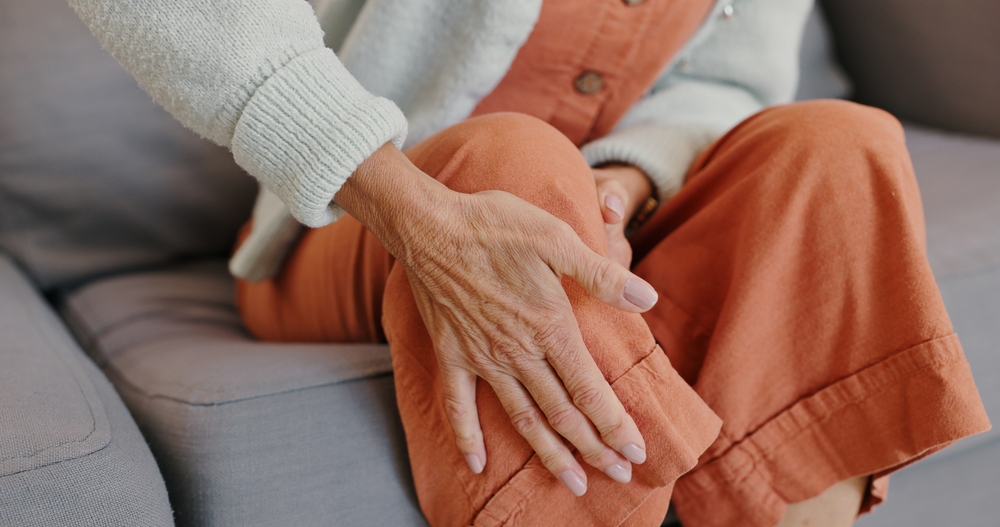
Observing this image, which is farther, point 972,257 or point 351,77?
point 972,257

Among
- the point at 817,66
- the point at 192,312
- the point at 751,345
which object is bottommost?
the point at 192,312

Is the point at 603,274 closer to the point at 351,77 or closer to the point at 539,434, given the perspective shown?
the point at 539,434

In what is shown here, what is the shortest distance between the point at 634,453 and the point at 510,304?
0.12 m

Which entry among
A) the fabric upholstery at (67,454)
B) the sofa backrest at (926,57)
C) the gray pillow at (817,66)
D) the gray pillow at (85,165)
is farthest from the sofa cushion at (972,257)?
the gray pillow at (85,165)

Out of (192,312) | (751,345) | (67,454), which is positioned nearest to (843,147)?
(751,345)

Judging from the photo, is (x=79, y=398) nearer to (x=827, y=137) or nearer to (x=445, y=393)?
(x=445, y=393)

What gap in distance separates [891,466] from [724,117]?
42cm

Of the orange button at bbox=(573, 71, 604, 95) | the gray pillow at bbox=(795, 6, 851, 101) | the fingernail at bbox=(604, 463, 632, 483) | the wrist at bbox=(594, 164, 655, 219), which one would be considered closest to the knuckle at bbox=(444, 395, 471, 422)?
the fingernail at bbox=(604, 463, 632, 483)

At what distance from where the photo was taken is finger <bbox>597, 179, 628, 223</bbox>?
480 millimetres

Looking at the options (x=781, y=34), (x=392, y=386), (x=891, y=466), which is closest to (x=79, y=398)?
(x=392, y=386)

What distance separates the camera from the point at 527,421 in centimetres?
42

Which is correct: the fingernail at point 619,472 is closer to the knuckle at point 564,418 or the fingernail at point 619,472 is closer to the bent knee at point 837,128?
the knuckle at point 564,418

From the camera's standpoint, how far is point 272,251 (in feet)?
2.28

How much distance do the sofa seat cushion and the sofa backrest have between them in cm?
106
